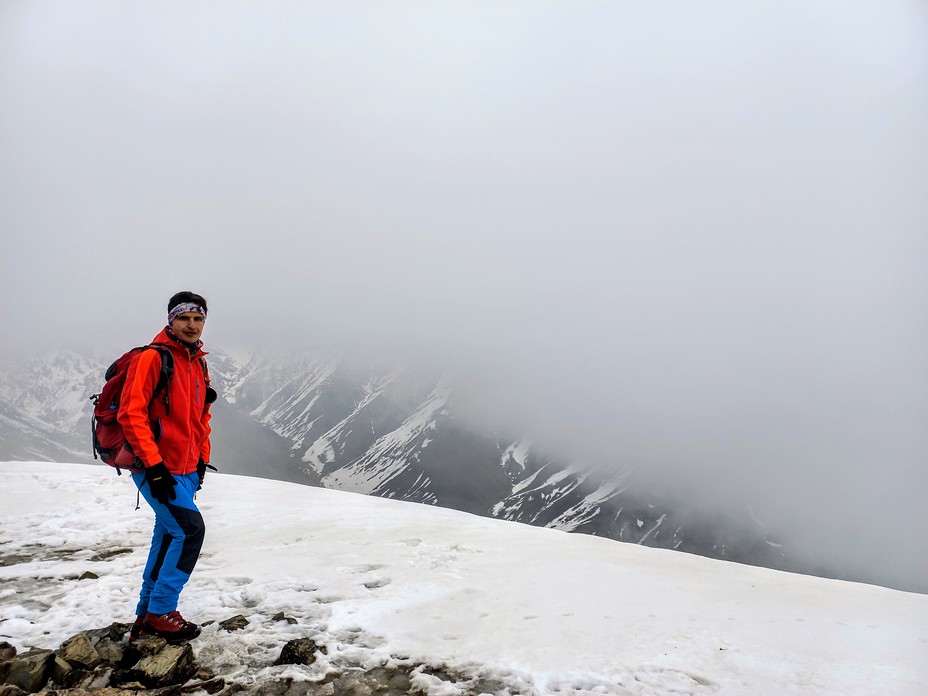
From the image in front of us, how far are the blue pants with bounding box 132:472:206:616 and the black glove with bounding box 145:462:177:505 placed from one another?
69 millimetres

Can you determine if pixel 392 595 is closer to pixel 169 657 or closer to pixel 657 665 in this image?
pixel 169 657

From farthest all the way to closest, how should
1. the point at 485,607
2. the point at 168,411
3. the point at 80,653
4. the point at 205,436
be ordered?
the point at 485,607 < the point at 205,436 < the point at 168,411 < the point at 80,653

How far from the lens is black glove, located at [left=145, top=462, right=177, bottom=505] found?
570 centimetres

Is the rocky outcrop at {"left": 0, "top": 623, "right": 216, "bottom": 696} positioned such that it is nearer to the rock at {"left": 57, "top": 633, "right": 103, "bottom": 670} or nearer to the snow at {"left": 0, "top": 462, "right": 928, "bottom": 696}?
the rock at {"left": 57, "top": 633, "right": 103, "bottom": 670}

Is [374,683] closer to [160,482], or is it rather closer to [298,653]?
[298,653]

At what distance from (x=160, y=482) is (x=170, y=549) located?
82 cm

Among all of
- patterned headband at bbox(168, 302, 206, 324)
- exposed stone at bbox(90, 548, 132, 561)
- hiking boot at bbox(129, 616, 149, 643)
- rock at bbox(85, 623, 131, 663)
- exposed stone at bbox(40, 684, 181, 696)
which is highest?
patterned headband at bbox(168, 302, 206, 324)

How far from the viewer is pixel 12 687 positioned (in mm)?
4820

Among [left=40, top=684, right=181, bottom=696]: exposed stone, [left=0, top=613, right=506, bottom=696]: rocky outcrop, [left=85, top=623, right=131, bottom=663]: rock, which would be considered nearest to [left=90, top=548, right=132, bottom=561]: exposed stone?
[left=85, top=623, right=131, bottom=663]: rock

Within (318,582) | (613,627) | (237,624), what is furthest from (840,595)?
(237,624)

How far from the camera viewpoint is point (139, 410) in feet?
18.6

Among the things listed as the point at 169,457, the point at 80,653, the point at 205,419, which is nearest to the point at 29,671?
the point at 80,653

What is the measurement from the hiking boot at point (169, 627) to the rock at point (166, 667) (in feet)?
1.34

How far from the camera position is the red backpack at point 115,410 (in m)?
5.75
